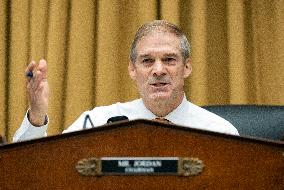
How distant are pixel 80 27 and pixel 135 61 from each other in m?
0.84

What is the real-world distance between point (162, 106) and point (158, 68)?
0.48ft

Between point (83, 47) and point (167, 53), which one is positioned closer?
point (167, 53)

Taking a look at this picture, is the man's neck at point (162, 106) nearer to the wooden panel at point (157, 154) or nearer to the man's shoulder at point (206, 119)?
the man's shoulder at point (206, 119)

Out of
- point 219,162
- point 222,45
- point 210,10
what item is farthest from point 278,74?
point 219,162

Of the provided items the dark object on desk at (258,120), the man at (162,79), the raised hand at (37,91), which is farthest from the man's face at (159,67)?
the raised hand at (37,91)

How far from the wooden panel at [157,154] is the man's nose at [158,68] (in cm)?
103

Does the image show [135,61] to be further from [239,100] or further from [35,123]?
[239,100]

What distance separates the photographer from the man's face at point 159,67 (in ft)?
5.64

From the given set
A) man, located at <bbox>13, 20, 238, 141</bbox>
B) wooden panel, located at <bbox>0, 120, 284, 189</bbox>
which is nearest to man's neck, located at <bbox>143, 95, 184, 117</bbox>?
man, located at <bbox>13, 20, 238, 141</bbox>

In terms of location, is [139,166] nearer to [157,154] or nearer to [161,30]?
[157,154]

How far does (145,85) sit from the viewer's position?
1.74m

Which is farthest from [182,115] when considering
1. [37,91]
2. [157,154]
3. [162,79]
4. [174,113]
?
[157,154]

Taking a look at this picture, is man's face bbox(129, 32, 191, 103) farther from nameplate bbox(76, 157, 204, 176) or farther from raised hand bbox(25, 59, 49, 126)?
nameplate bbox(76, 157, 204, 176)

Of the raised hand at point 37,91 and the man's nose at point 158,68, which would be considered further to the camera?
the man's nose at point 158,68
